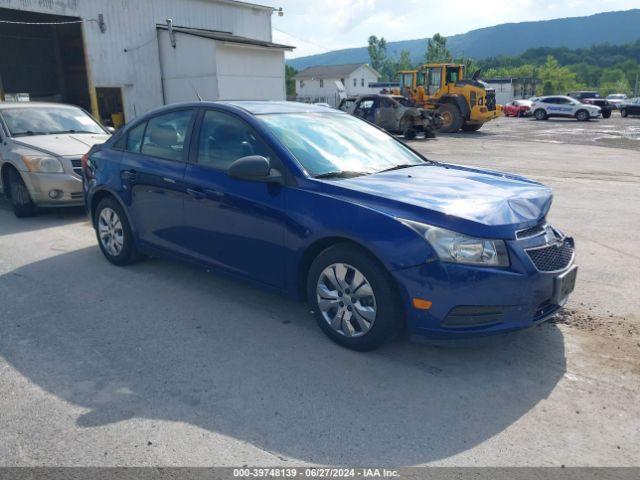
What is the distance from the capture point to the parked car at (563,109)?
3522 centimetres

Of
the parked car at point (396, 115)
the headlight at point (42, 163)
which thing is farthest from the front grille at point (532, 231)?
the parked car at point (396, 115)

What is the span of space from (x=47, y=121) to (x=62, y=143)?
1.02m

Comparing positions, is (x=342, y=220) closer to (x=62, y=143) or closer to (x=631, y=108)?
(x=62, y=143)

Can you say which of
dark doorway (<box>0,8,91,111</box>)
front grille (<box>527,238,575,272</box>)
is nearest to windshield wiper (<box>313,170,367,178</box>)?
front grille (<box>527,238,575,272</box>)

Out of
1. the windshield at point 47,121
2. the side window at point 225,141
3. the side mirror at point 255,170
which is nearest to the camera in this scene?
the side mirror at point 255,170

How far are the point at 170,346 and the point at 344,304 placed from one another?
4.28ft

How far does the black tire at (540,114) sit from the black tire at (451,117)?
14.8 metres

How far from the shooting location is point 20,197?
793 cm

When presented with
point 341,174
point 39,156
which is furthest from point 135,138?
point 39,156

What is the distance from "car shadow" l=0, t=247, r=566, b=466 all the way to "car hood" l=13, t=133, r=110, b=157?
12.0 feet

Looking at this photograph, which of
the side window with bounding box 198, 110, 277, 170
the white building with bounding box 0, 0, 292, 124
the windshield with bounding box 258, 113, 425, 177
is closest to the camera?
the windshield with bounding box 258, 113, 425, 177

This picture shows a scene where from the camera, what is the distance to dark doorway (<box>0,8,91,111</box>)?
898 inches

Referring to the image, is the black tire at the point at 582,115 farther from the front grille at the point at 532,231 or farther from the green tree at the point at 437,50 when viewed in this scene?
the green tree at the point at 437,50

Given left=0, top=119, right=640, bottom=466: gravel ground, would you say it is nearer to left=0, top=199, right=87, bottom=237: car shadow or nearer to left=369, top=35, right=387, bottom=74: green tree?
left=0, top=199, right=87, bottom=237: car shadow
